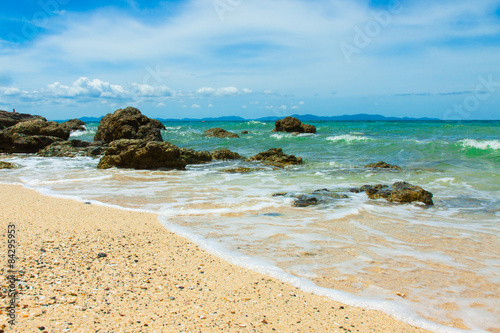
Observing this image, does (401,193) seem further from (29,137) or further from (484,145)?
(29,137)

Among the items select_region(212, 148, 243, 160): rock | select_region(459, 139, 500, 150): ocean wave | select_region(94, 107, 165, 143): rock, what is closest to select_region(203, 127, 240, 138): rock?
select_region(94, 107, 165, 143): rock

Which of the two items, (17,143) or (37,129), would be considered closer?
(17,143)

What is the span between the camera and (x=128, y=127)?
19.7 meters

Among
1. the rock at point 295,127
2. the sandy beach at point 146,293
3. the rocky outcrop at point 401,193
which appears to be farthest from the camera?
the rock at point 295,127

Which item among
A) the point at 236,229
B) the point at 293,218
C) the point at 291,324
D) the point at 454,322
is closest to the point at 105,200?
the point at 236,229

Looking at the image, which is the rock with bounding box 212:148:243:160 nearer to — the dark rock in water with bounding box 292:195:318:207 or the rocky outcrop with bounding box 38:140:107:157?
the rocky outcrop with bounding box 38:140:107:157

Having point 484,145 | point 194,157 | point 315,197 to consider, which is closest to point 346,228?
point 315,197

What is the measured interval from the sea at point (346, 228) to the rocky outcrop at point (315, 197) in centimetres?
16

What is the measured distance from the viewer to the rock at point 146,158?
12.4m

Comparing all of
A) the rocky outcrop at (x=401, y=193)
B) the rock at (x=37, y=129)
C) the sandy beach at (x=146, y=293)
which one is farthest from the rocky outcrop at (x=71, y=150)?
the rocky outcrop at (x=401, y=193)

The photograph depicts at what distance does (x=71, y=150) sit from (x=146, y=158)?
6.66 m

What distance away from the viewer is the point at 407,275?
11.8 feet

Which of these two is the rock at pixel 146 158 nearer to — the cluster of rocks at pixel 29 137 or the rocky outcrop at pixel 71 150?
the rocky outcrop at pixel 71 150

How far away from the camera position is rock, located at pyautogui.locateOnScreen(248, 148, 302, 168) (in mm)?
13698
